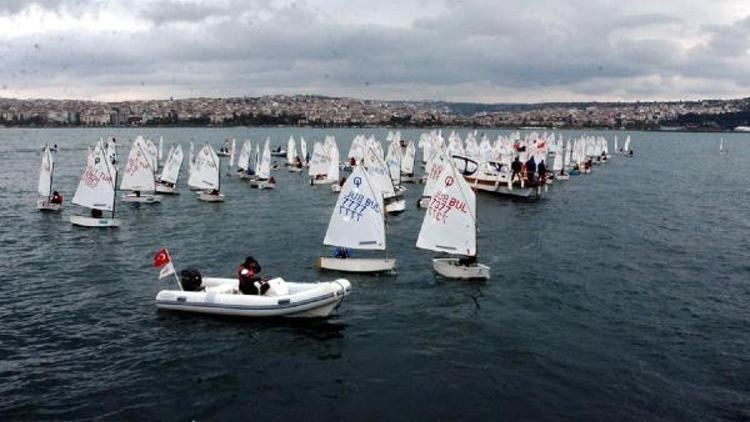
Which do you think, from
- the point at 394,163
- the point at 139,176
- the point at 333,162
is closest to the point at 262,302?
the point at 139,176

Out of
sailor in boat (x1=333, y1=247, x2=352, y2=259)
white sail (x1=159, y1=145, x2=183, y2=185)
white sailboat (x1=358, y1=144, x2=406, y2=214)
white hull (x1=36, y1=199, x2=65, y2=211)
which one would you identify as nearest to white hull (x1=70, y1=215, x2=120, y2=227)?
white hull (x1=36, y1=199, x2=65, y2=211)

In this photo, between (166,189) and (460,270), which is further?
(166,189)

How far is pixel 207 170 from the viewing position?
6012cm

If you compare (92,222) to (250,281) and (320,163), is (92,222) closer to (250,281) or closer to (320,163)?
(250,281)

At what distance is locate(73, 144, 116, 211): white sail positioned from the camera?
150 feet

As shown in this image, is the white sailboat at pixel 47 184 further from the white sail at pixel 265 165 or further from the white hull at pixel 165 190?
the white sail at pixel 265 165

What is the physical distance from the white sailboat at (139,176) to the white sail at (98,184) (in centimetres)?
991

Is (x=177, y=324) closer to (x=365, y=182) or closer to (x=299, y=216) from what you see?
(x=365, y=182)

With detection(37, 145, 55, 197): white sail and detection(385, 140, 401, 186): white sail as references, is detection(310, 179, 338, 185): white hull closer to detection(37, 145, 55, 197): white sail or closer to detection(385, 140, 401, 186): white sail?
detection(385, 140, 401, 186): white sail

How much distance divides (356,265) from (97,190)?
2310 cm

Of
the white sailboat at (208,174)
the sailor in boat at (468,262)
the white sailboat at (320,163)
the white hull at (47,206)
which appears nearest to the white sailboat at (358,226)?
the sailor in boat at (468,262)

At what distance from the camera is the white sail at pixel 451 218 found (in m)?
33.1

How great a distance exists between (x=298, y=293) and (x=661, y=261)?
2393cm

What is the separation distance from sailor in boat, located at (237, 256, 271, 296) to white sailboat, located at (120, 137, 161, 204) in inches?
1319
